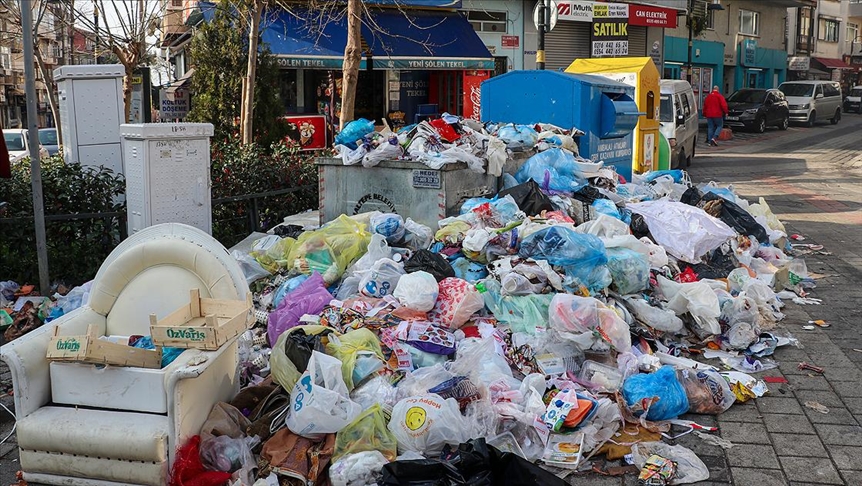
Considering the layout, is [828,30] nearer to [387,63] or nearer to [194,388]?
[387,63]

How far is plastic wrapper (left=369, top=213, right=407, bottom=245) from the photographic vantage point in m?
6.71

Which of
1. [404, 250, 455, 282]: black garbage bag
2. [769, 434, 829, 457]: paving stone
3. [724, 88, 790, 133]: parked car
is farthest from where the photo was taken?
[724, 88, 790, 133]: parked car

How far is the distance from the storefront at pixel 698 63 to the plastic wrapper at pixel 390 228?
2758 centimetres

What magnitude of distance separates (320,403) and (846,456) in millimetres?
2678

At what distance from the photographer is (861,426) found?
15.3 ft

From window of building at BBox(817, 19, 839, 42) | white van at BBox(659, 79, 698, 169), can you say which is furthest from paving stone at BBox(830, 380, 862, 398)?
window of building at BBox(817, 19, 839, 42)

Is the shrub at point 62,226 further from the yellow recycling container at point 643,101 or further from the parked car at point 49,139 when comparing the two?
the parked car at point 49,139

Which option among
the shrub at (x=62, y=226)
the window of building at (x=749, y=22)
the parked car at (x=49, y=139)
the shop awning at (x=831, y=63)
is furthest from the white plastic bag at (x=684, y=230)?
the shop awning at (x=831, y=63)

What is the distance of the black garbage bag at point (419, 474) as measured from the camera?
3.74 meters

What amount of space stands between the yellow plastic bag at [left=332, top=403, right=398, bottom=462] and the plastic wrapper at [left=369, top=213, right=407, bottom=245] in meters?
2.68

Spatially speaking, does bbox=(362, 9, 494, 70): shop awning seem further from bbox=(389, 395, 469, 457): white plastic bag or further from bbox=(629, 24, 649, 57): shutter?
bbox=(389, 395, 469, 457): white plastic bag

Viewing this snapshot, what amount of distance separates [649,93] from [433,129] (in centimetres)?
619

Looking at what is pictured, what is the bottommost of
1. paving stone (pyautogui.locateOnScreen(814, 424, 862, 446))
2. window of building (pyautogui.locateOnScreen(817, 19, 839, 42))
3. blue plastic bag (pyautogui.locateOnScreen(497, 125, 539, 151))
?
paving stone (pyautogui.locateOnScreen(814, 424, 862, 446))

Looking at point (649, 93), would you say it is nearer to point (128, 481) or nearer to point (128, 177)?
point (128, 177)
